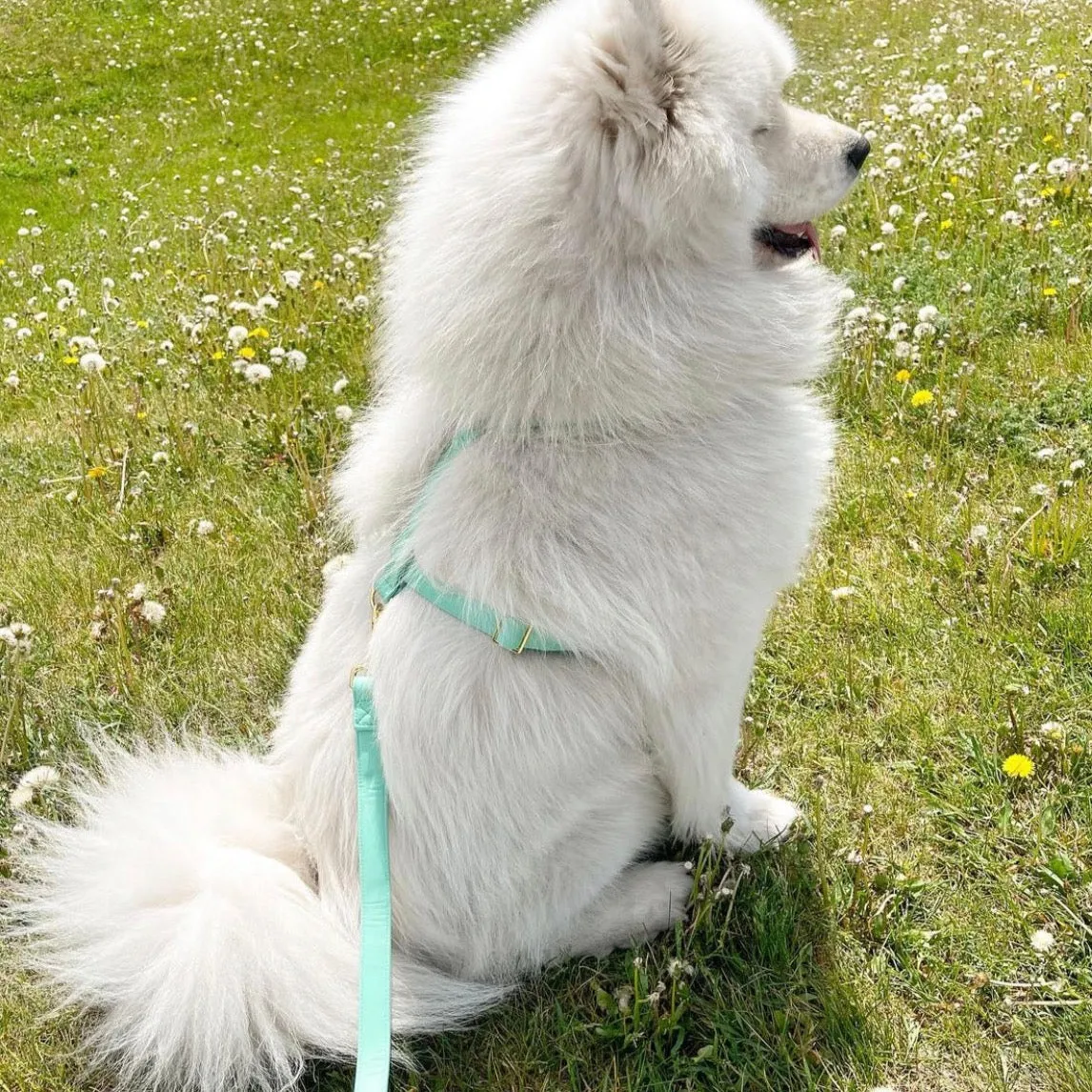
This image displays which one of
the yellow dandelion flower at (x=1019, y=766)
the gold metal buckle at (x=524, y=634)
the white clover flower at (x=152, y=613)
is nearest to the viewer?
the gold metal buckle at (x=524, y=634)

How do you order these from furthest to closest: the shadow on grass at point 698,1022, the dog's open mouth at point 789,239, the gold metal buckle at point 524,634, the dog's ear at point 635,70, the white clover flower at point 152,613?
the white clover flower at point 152,613 < the dog's open mouth at point 789,239 < the shadow on grass at point 698,1022 < the gold metal buckle at point 524,634 < the dog's ear at point 635,70

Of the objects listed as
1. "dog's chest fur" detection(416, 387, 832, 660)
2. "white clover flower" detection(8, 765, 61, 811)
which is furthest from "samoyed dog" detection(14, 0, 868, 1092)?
"white clover flower" detection(8, 765, 61, 811)

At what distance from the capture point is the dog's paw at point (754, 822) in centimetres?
226

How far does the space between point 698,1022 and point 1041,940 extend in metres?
0.70

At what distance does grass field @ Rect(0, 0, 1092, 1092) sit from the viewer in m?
1.93

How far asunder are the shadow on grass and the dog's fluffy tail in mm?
115

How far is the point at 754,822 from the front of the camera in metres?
2.28

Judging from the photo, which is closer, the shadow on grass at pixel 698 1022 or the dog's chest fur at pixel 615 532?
the dog's chest fur at pixel 615 532

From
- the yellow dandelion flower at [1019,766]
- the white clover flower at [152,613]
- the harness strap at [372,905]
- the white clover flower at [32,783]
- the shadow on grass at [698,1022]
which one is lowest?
the white clover flower at [152,613]

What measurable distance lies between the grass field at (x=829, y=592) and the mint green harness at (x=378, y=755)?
1.43ft

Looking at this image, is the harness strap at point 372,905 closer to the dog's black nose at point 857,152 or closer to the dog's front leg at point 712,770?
the dog's front leg at point 712,770

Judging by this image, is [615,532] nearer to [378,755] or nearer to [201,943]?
[378,755]

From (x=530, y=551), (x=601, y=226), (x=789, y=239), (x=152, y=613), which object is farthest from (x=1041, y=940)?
(x=152, y=613)

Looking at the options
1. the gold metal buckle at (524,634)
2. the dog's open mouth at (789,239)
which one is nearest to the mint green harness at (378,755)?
Answer: the gold metal buckle at (524,634)
